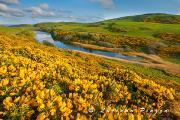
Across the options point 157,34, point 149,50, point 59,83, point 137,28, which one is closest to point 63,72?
point 59,83

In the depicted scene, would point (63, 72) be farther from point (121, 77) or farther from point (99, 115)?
point (99, 115)

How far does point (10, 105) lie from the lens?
26.1 feet

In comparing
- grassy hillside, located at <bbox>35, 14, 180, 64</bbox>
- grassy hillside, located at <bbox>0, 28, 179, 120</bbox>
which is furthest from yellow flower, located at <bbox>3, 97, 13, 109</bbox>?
grassy hillside, located at <bbox>35, 14, 180, 64</bbox>

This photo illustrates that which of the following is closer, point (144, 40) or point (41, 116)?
point (41, 116)

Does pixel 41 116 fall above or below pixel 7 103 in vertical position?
below

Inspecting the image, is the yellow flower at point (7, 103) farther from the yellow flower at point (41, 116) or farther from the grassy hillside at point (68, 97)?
the yellow flower at point (41, 116)

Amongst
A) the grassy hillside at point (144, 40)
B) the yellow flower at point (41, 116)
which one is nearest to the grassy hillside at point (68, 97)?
the yellow flower at point (41, 116)

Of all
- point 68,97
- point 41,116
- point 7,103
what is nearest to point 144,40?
point 68,97

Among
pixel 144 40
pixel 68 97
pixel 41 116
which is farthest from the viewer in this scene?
pixel 144 40

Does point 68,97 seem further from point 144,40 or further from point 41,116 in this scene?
point 144,40

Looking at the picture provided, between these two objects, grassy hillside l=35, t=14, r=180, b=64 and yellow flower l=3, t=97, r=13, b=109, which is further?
grassy hillside l=35, t=14, r=180, b=64

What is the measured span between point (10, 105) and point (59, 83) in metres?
3.99

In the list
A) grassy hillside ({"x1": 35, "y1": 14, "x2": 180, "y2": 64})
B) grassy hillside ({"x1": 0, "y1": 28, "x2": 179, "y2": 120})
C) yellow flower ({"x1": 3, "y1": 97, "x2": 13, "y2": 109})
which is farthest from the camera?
grassy hillside ({"x1": 35, "y1": 14, "x2": 180, "y2": 64})

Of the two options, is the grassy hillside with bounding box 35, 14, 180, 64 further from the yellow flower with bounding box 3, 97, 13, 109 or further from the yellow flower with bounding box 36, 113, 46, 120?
the yellow flower with bounding box 3, 97, 13, 109
